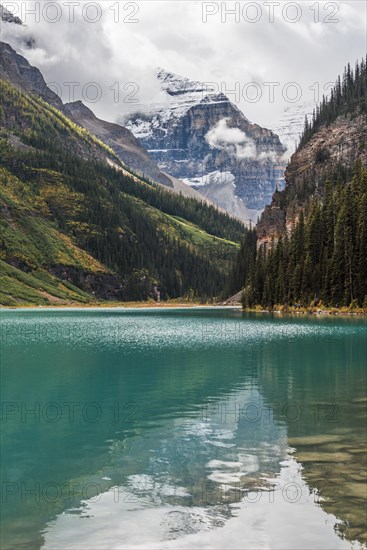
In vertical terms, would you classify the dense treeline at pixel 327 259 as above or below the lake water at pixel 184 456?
above

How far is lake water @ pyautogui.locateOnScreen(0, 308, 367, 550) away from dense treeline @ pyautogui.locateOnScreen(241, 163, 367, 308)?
86082 millimetres

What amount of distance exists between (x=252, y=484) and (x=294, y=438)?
677 centimetres

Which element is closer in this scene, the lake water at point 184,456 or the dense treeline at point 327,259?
the lake water at point 184,456

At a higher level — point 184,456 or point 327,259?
point 327,259

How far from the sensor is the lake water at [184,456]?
56.8 feet

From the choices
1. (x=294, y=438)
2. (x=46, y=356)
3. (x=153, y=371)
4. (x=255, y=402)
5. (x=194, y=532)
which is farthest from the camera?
(x=46, y=356)

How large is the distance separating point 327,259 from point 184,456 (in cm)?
12778

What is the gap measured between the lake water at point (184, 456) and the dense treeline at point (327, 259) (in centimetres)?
8608

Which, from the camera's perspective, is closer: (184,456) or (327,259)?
(184,456)

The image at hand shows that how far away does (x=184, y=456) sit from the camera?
25000 millimetres

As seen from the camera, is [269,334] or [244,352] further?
[269,334]

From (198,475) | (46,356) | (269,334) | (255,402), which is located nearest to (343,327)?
(269,334)

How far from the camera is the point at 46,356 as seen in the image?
206 ft

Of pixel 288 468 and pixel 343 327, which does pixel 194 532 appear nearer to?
pixel 288 468
